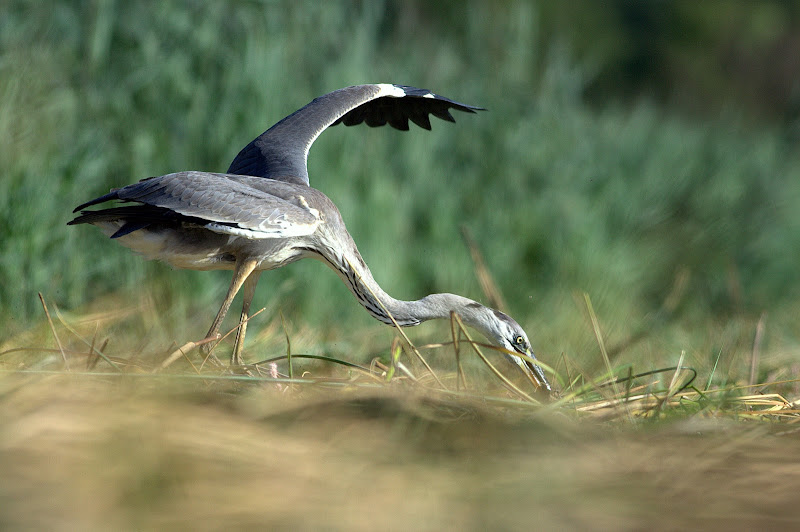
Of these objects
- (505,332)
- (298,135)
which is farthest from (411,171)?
(505,332)

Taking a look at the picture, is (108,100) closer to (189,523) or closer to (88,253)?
(88,253)

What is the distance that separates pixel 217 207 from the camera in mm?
3078

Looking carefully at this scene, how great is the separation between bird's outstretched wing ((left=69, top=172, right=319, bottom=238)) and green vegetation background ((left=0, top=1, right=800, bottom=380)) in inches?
35.4

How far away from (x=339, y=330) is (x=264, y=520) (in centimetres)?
392

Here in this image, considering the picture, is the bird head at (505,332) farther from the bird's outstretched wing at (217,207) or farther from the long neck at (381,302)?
the bird's outstretched wing at (217,207)

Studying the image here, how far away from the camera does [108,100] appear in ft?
17.3

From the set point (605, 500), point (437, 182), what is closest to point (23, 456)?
point (605, 500)

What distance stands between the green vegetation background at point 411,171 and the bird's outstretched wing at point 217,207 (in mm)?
899

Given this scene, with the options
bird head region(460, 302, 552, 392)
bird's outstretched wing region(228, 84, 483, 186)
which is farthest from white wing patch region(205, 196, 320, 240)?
bird head region(460, 302, 552, 392)

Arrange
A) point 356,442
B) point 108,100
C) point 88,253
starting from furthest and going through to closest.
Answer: point 108,100
point 88,253
point 356,442

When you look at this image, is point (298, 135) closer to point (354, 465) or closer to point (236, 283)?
point (236, 283)

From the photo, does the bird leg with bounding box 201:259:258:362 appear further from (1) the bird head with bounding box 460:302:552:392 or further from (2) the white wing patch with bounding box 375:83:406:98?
(2) the white wing patch with bounding box 375:83:406:98

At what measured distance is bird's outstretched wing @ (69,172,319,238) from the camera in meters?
3.06

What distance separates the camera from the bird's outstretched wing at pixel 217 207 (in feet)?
10.0
